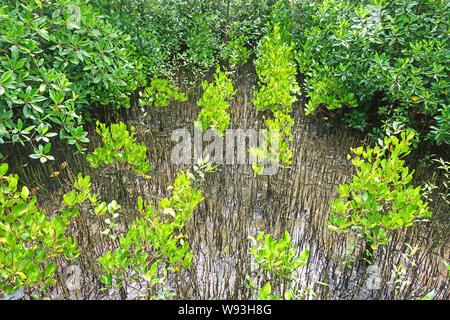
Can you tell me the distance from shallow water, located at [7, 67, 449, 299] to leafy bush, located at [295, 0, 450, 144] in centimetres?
53

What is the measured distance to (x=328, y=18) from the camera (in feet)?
13.9

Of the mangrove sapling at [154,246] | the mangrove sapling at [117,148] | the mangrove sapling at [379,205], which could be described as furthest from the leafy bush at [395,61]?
the mangrove sapling at [154,246]

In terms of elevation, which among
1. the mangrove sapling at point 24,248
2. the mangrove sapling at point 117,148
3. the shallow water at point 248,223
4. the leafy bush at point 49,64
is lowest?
the shallow water at point 248,223

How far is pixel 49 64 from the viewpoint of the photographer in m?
2.81

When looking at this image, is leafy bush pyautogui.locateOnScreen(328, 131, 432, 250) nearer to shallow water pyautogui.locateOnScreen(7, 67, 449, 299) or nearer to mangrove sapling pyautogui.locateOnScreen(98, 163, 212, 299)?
shallow water pyautogui.locateOnScreen(7, 67, 449, 299)

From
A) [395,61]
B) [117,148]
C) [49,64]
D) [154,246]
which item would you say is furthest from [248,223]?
[395,61]

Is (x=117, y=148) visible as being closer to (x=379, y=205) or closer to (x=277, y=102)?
(x=379, y=205)

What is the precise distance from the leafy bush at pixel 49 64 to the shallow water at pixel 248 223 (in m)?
0.52

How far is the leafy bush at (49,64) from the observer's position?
2111mm

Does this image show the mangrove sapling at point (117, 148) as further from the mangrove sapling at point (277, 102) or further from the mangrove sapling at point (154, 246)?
the mangrove sapling at point (277, 102)

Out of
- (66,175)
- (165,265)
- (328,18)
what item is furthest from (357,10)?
(66,175)
